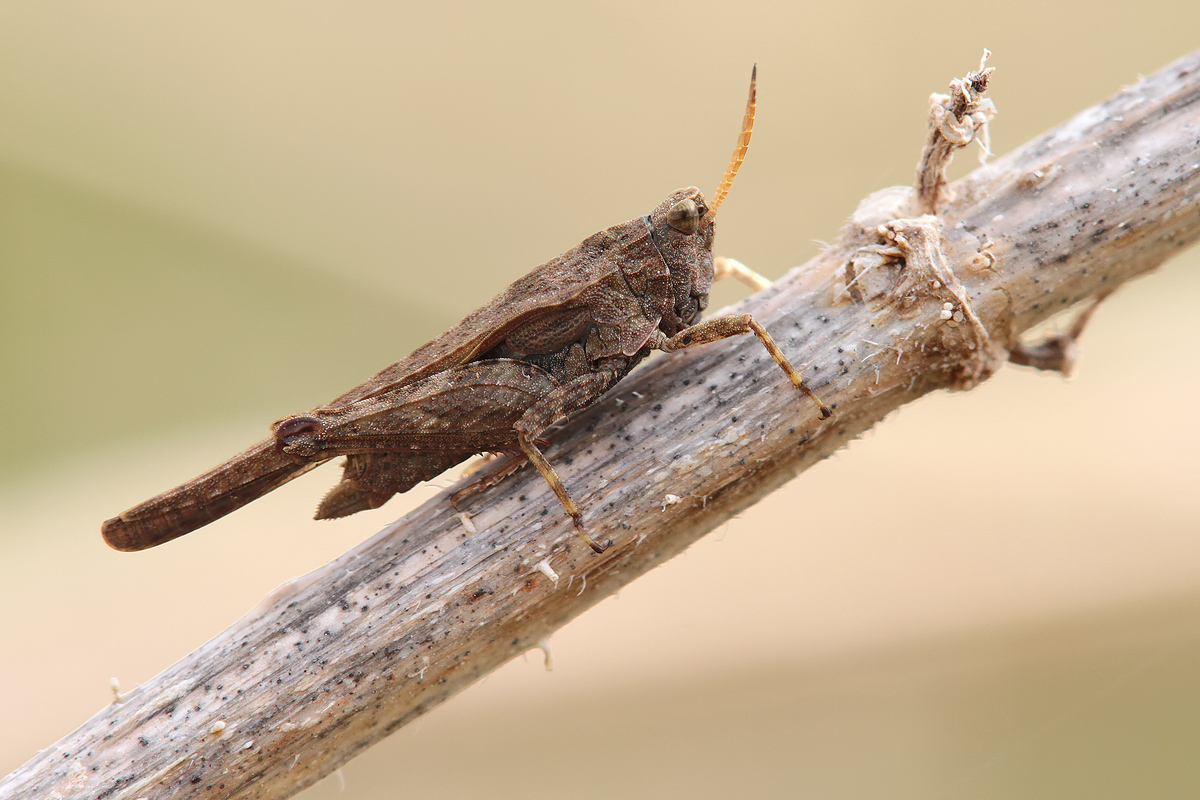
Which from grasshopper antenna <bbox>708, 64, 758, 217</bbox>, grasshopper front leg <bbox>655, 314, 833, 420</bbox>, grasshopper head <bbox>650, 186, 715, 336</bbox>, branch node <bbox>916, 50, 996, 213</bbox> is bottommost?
grasshopper front leg <bbox>655, 314, 833, 420</bbox>

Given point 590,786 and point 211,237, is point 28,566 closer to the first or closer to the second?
point 211,237

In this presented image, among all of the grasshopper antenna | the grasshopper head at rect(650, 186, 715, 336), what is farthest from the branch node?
the grasshopper head at rect(650, 186, 715, 336)

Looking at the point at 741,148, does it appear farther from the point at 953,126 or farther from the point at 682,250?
the point at 953,126

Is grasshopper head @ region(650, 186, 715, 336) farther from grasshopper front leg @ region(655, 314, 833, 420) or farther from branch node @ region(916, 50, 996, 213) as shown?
branch node @ region(916, 50, 996, 213)

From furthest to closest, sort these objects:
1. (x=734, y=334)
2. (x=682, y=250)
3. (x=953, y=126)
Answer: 1. (x=682, y=250)
2. (x=734, y=334)
3. (x=953, y=126)

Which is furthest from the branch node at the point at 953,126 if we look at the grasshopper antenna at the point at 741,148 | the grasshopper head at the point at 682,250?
the grasshopper head at the point at 682,250

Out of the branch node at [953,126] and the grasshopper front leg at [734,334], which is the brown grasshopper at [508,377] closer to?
the grasshopper front leg at [734,334]

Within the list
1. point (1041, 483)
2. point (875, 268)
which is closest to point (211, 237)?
point (875, 268)

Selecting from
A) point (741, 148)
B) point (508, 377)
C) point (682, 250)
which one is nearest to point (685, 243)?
point (682, 250)
